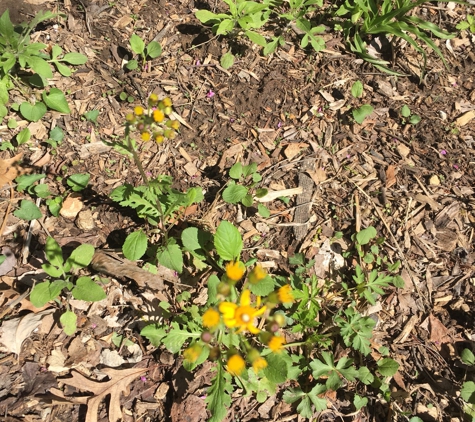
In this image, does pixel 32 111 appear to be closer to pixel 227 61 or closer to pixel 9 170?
pixel 9 170

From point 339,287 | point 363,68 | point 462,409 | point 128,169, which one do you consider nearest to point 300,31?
point 363,68

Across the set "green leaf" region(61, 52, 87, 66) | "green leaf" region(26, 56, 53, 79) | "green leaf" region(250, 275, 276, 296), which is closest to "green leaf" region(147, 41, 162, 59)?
"green leaf" region(61, 52, 87, 66)

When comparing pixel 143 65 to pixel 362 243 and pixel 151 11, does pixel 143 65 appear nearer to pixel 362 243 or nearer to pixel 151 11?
pixel 151 11

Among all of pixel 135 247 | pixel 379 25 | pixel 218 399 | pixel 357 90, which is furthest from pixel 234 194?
pixel 379 25

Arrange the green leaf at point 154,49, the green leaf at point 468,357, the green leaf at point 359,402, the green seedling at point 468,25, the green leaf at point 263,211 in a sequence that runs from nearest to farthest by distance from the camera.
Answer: the green leaf at point 359,402
the green leaf at point 468,357
the green leaf at point 263,211
the green leaf at point 154,49
the green seedling at point 468,25

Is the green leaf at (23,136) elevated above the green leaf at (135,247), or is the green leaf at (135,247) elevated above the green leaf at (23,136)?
the green leaf at (23,136)

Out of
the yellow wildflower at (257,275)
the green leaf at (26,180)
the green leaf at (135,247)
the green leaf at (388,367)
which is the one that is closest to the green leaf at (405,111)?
the green leaf at (388,367)

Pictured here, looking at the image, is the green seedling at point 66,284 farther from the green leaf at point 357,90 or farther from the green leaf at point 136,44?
the green leaf at point 357,90
